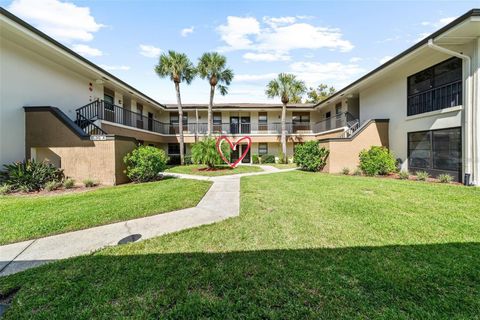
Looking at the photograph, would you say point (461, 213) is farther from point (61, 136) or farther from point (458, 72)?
point (61, 136)

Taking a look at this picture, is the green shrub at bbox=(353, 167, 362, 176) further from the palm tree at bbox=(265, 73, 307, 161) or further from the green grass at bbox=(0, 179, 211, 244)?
the palm tree at bbox=(265, 73, 307, 161)

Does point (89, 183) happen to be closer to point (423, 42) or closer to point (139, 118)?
point (139, 118)

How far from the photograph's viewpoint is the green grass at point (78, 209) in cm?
436

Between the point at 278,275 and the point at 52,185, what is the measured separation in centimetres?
933

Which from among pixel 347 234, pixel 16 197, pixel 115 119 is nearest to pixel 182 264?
pixel 347 234

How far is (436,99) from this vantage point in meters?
10.6

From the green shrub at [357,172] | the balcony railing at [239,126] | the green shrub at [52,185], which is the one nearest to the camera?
the green shrub at [52,185]

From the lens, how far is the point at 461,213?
5.03 metres

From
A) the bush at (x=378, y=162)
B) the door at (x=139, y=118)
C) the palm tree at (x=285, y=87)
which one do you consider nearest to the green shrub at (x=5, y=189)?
the door at (x=139, y=118)

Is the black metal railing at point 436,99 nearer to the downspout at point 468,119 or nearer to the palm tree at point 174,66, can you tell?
the downspout at point 468,119

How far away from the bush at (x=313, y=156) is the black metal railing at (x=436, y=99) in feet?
16.4

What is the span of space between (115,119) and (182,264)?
15.1 meters

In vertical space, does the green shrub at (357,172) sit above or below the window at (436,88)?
below

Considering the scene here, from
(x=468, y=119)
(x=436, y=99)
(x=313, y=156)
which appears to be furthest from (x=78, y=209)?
(x=436, y=99)
